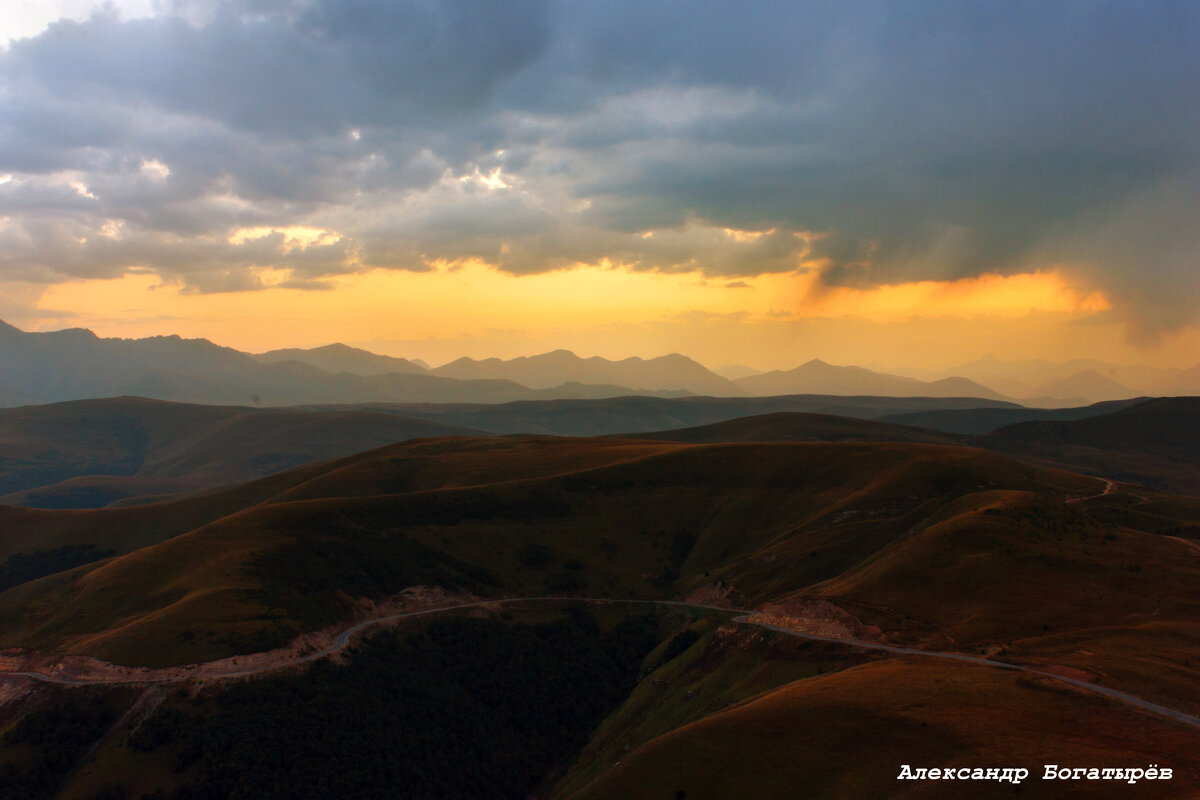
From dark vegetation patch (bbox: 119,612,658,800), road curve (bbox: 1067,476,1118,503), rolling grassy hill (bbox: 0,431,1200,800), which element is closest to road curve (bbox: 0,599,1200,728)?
rolling grassy hill (bbox: 0,431,1200,800)

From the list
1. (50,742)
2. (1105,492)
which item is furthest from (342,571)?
(1105,492)

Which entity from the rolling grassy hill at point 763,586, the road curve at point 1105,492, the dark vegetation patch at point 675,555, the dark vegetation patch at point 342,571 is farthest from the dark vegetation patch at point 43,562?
the road curve at point 1105,492

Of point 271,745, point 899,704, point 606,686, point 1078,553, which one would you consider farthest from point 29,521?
point 1078,553

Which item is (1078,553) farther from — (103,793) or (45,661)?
(45,661)

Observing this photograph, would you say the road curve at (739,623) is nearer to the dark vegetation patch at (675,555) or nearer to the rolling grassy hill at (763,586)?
the rolling grassy hill at (763,586)

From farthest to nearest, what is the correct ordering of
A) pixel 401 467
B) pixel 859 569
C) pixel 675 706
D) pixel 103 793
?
pixel 401 467, pixel 859 569, pixel 675 706, pixel 103 793

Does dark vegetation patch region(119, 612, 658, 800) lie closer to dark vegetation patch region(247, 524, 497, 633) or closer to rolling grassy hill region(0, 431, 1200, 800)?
rolling grassy hill region(0, 431, 1200, 800)
